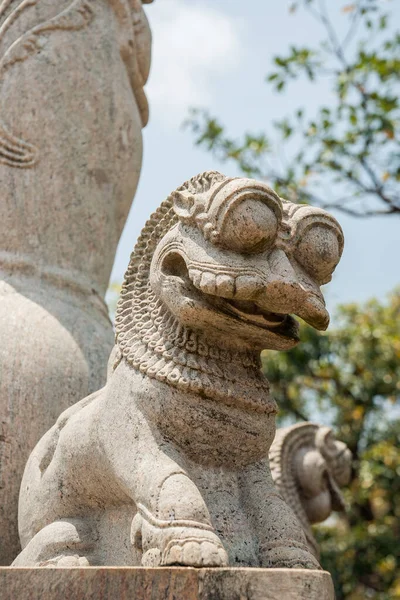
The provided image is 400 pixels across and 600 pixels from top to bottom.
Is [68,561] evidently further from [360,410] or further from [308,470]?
[360,410]

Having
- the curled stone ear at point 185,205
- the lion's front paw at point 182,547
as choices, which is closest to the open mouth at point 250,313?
the curled stone ear at point 185,205

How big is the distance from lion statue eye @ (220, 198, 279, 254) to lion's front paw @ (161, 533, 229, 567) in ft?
2.78

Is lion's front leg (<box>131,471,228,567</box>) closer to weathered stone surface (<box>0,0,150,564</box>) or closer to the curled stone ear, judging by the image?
the curled stone ear

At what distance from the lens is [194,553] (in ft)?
7.89

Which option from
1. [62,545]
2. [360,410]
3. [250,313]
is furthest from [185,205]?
[360,410]

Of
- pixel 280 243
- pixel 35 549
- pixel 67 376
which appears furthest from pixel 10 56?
pixel 35 549

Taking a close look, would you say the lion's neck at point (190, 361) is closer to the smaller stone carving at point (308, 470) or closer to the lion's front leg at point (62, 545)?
the lion's front leg at point (62, 545)

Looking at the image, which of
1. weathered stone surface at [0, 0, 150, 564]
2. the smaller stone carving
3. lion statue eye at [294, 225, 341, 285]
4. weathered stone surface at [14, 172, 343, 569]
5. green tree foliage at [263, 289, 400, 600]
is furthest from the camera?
green tree foliage at [263, 289, 400, 600]

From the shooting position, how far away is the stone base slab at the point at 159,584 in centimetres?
237

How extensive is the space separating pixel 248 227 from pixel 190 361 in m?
0.45

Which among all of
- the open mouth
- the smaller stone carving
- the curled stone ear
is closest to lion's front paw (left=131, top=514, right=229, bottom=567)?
the open mouth

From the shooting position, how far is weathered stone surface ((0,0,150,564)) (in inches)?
146

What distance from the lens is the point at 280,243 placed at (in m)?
2.75

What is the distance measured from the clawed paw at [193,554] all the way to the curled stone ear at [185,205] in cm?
97
